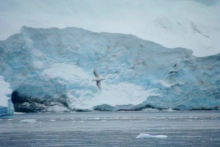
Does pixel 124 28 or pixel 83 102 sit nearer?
pixel 83 102

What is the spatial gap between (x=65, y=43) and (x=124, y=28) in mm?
5726

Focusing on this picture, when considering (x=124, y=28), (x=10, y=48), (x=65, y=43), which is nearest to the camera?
(x=10, y=48)

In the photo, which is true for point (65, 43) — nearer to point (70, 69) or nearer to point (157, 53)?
point (70, 69)

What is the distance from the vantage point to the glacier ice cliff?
2283cm

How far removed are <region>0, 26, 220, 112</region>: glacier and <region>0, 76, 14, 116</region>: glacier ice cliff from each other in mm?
637

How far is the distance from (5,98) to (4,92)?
73 centimetres

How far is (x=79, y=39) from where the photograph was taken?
92.9 ft

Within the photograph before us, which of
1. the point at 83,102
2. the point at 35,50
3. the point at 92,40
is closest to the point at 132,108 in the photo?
the point at 83,102

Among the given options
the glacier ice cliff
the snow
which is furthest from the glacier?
the glacier ice cliff

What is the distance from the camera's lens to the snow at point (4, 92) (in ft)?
75.0

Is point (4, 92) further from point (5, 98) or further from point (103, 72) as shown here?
point (103, 72)

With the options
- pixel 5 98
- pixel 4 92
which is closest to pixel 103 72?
pixel 4 92

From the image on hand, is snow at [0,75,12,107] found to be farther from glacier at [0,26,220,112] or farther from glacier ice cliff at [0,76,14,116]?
glacier at [0,26,220,112]

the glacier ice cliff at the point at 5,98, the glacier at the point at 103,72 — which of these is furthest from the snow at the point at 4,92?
the glacier at the point at 103,72
